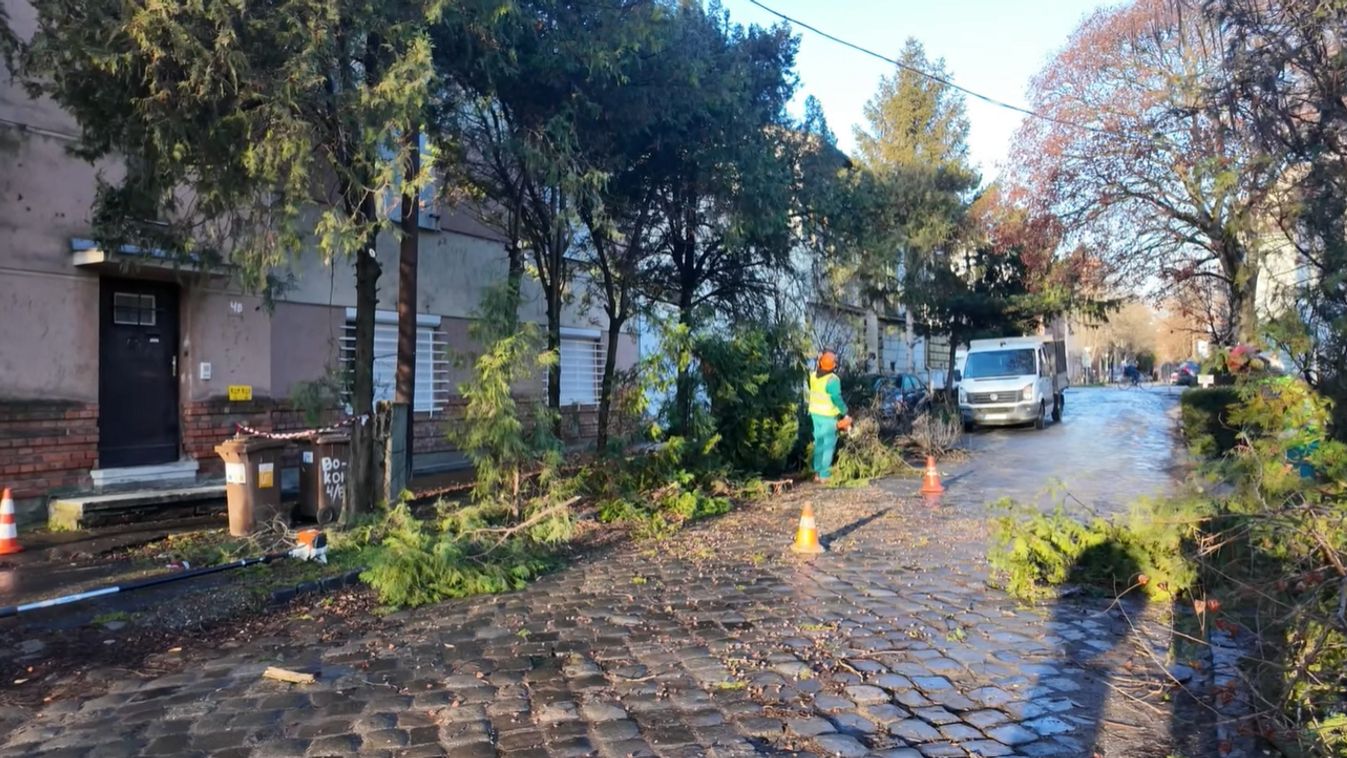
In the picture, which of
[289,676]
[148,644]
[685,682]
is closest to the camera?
[685,682]

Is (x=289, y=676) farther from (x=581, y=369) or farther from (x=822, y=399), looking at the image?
(x=581, y=369)

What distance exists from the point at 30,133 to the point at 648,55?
6.78 metres

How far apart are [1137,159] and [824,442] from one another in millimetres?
10273

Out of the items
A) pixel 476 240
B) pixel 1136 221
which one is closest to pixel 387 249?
pixel 476 240

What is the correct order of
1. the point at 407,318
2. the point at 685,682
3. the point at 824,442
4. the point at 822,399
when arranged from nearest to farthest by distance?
the point at 685,682, the point at 407,318, the point at 822,399, the point at 824,442

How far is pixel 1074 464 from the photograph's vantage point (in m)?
14.7

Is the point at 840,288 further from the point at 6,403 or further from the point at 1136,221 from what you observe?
the point at 6,403

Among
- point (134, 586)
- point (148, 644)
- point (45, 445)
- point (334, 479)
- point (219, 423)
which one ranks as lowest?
point (148, 644)

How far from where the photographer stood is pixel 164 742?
14.0ft

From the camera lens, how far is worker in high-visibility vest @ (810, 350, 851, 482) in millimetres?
12430

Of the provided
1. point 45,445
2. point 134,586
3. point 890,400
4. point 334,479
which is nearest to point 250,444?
point 334,479

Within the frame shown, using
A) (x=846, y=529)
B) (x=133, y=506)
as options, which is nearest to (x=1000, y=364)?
(x=846, y=529)

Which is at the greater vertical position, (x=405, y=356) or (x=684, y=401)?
(x=405, y=356)

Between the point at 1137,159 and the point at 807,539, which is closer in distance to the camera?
the point at 807,539
